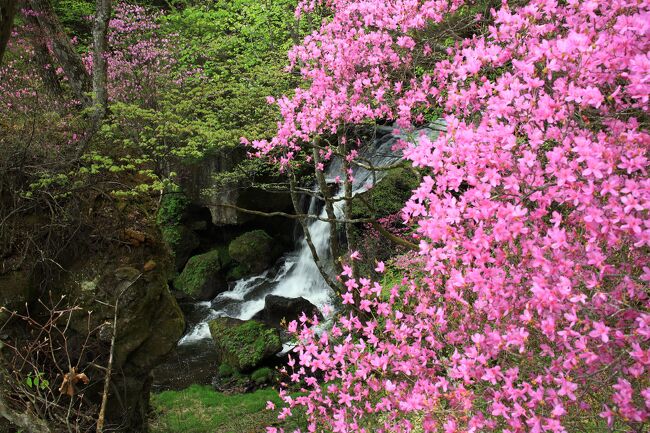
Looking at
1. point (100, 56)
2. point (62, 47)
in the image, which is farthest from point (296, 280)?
point (62, 47)

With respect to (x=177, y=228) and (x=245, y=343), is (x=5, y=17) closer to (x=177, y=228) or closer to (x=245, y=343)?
(x=245, y=343)

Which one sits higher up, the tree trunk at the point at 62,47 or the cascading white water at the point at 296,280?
the tree trunk at the point at 62,47

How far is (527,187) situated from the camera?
2.26m

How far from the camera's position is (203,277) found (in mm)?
13953

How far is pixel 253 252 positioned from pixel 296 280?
5.82ft

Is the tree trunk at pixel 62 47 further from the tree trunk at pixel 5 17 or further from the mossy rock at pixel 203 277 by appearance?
the mossy rock at pixel 203 277

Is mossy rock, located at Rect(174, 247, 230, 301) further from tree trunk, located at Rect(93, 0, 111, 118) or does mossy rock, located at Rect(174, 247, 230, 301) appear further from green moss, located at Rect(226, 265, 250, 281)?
tree trunk, located at Rect(93, 0, 111, 118)

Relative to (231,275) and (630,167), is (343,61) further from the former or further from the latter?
(231,275)

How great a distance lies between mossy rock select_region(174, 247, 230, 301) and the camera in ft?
45.3

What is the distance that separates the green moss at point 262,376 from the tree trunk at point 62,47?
6032 millimetres

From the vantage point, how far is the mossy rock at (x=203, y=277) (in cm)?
1380

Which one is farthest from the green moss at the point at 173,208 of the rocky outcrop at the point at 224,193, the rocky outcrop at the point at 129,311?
the rocky outcrop at the point at 129,311

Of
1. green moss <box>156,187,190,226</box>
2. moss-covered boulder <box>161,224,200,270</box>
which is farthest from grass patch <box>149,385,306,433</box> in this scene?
green moss <box>156,187,190,226</box>

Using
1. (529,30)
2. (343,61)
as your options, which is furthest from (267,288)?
(529,30)
